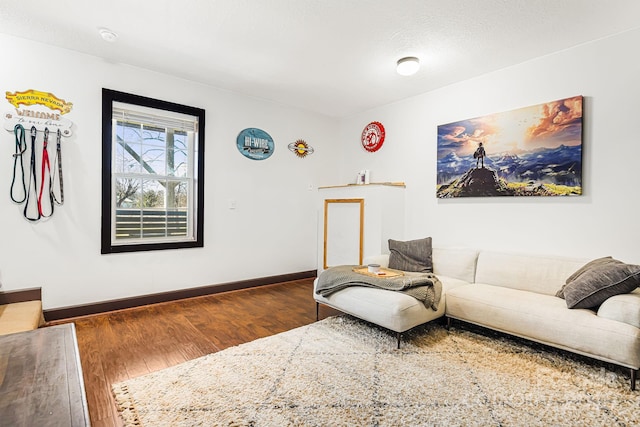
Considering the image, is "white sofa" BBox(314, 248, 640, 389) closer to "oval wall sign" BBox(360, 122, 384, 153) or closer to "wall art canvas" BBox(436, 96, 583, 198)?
"wall art canvas" BBox(436, 96, 583, 198)

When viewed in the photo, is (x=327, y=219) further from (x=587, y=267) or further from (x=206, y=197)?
(x=587, y=267)

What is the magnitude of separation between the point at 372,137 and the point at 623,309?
3.42 meters

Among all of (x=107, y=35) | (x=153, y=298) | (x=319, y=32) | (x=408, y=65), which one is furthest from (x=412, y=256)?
(x=107, y=35)

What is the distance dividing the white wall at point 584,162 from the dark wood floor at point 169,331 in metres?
1.86

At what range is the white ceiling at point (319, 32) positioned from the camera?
7.84 feet

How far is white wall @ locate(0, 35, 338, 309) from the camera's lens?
2939 mm

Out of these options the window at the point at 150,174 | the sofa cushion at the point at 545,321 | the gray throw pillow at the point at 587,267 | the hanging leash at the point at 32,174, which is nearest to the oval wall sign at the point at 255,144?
the window at the point at 150,174

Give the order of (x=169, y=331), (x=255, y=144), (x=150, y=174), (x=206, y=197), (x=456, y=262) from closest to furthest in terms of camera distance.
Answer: (x=169, y=331) → (x=456, y=262) → (x=150, y=174) → (x=206, y=197) → (x=255, y=144)

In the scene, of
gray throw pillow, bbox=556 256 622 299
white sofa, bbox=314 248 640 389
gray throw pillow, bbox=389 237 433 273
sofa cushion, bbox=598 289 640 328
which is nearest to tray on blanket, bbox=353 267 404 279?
white sofa, bbox=314 248 640 389

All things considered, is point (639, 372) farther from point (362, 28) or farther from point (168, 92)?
point (168, 92)

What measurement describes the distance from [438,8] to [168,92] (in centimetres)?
291

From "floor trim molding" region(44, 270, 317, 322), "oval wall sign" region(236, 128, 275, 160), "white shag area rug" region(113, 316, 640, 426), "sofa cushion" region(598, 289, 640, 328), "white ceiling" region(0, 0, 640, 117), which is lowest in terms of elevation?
"white shag area rug" region(113, 316, 640, 426)

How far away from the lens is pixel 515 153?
10.7 ft

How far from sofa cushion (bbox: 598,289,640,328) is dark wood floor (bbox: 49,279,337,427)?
2.22 meters
